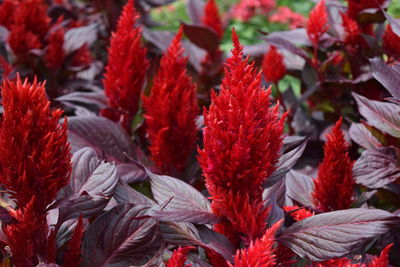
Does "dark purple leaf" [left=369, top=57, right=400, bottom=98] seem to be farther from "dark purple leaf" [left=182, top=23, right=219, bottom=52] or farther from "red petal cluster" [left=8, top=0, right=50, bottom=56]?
"red petal cluster" [left=8, top=0, right=50, bottom=56]

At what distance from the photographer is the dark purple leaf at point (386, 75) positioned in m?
1.64

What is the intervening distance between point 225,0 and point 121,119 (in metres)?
4.98

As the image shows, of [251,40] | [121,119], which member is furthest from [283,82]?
[121,119]

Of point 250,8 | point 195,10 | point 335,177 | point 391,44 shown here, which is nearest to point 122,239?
point 335,177

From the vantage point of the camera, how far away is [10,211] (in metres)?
1.20

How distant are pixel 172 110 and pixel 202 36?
1322 mm

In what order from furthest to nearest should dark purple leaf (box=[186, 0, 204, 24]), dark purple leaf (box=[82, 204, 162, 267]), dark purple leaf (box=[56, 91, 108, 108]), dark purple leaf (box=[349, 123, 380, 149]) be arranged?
dark purple leaf (box=[186, 0, 204, 24]) < dark purple leaf (box=[56, 91, 108, 108]) < dark purple leaf (box=[349, 123, 380, 149]) < dark purple leaf (box=[82, 204, 162, 267])

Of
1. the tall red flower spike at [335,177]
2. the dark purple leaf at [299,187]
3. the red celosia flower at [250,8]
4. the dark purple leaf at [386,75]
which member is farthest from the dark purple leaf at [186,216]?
the red celosia flower at [250,8]

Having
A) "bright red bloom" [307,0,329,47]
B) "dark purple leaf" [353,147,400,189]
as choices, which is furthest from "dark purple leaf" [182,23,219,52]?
"dark purple leaf" [353,147,400,189]

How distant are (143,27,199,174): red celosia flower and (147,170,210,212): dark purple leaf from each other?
12.6 inches

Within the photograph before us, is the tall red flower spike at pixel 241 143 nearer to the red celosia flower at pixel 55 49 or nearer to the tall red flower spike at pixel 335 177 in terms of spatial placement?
the tall red flower spike at pixel 335 177

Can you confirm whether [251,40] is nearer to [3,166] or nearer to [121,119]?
[121,119]

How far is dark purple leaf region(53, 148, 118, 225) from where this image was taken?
1.19 metres

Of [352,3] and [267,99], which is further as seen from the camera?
[352,3]
